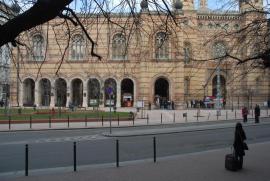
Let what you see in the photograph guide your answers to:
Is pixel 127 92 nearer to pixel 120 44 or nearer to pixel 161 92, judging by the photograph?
pixel 161 92

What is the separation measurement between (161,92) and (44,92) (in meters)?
18.9

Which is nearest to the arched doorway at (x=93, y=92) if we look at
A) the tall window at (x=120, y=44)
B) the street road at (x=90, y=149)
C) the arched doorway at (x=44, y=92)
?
the arched doorway at (x=44, y=92)

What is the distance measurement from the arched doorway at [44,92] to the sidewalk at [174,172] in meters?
60.8

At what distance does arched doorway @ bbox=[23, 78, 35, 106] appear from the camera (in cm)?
7800

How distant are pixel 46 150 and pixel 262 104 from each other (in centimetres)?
6438

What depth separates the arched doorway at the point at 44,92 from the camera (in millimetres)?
76625

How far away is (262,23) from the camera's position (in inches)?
601

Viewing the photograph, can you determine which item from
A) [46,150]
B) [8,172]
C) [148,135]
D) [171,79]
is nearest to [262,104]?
[171,79]

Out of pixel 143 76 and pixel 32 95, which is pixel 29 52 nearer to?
pixel 143 76

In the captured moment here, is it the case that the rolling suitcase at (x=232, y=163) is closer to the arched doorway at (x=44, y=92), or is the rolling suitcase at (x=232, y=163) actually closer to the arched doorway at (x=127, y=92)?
the arched doorway at (x=127, y=92)

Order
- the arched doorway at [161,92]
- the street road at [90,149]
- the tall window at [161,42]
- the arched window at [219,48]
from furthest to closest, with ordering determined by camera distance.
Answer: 1. the arched doorway at [161,92]
2. the arched window at [219,48]
3. the street road at [90,149]
4. the tall window at [161,42]

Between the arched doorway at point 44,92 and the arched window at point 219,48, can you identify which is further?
the arched doorway at point 44,92

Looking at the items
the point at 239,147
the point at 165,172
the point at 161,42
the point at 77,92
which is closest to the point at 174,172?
the point at 165,172

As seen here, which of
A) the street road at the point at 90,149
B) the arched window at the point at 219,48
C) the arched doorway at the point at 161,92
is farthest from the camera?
the arched doorway at the point at 161,92
